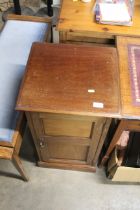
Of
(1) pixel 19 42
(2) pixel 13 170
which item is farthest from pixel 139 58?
(2) pixel 13 170

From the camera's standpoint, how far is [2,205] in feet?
4.25

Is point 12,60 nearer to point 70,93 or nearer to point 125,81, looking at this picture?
point 70,93

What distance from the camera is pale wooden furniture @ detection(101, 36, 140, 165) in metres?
Answer: 0.86

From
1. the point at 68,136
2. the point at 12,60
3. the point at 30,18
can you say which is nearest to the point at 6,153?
the point at 68,136

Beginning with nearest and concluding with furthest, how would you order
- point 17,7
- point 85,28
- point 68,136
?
point 68,136 < point 85,28 < point 17,7

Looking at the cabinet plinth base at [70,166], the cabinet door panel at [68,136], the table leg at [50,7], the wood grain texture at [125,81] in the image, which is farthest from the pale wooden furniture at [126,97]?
the table leg at [50,7]

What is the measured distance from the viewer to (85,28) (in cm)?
120

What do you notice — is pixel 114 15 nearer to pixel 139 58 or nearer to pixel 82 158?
pixel 139 58

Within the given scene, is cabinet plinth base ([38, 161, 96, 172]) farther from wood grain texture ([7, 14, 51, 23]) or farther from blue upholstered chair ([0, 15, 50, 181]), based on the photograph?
wood grain texture ([7, 14, 51, 23])

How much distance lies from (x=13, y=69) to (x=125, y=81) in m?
0.67

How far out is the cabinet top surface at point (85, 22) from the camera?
3.89 feet

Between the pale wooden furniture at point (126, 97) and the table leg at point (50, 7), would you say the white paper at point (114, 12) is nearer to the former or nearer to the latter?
the pale wooden furniture at point (126, 97)

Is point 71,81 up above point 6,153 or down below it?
above

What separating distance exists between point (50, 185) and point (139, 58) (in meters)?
0.94
